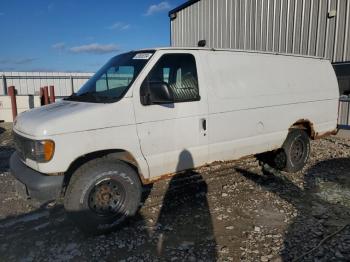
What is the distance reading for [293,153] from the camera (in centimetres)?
609

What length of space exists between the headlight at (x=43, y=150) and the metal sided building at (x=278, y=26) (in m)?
8.16

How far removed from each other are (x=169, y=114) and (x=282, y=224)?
2080 millimetres

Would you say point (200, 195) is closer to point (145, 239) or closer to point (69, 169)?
point (145, 239)

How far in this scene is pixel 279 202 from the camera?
4.78 m

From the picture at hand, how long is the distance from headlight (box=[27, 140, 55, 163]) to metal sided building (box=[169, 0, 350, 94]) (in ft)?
26.8

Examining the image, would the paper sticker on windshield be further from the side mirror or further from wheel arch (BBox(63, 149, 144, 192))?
wheel arch (BBox(63, 149, 144, 192))

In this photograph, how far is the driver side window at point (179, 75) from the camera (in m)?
4.23

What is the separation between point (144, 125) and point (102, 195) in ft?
3.33

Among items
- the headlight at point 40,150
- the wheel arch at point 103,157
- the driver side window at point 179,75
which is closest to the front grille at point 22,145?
the headlight at point 40,150

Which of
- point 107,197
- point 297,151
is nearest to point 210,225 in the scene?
point 107,197

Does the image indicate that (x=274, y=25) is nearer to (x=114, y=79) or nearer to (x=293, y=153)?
(x=293, y=153)

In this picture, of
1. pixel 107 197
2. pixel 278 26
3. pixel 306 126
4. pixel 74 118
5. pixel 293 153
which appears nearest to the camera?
pixel 74 118

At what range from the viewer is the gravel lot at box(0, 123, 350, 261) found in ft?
11.4

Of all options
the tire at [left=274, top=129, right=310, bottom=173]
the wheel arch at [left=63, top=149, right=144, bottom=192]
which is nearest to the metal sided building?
the tire at [left=274, top=129, right=310, bottom=173]
